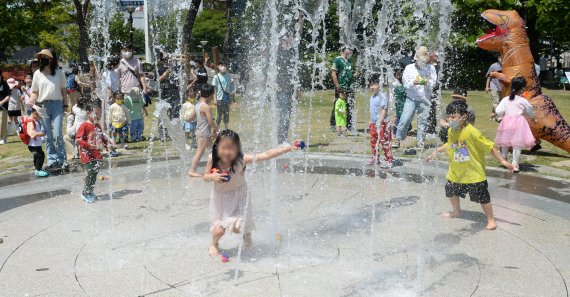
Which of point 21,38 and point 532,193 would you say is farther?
point 21,38

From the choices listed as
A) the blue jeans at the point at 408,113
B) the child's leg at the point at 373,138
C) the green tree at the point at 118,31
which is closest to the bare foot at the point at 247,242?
the child's leg at the point at 373,138

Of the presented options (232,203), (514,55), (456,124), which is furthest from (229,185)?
(514,55)

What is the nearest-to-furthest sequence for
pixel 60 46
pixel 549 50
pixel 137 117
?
pixel 137 117, pixel 60 46, pixel 549 50

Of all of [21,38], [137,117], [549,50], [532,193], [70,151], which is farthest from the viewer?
[549,50]

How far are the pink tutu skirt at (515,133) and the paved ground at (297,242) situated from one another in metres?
0.63

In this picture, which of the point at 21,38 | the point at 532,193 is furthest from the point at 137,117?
the point at 21,38

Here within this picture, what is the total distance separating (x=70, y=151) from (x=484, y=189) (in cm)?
724

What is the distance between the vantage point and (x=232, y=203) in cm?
457

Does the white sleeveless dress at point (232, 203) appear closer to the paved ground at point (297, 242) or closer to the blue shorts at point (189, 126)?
the paved ground at point (297, 242)

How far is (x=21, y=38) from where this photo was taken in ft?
100

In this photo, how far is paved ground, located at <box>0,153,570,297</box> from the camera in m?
3.98

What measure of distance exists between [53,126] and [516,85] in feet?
23.4

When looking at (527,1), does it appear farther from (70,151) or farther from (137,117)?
(70,151)

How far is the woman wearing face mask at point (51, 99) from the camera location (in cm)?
852
